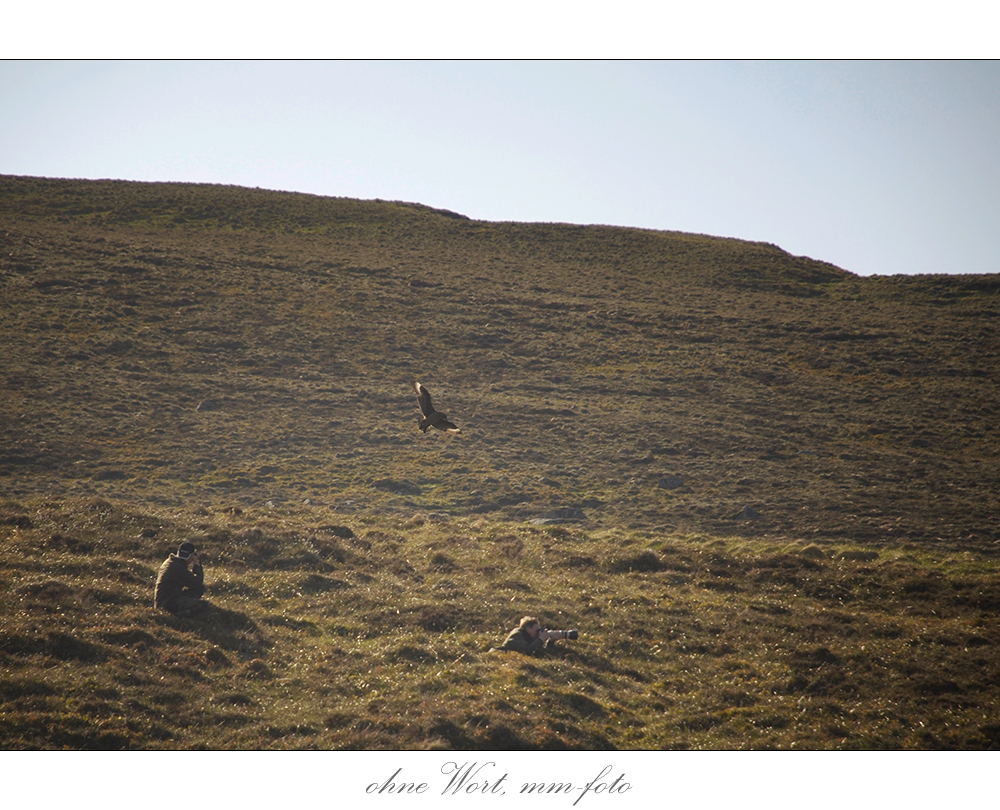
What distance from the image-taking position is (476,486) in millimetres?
34812

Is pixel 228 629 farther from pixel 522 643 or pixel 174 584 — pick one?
pixel 522 643

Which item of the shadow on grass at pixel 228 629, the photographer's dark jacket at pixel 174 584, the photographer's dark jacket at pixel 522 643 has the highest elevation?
the photographer's dark jacket at pixel 174 584

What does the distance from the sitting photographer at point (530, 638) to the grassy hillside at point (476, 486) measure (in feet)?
1.63

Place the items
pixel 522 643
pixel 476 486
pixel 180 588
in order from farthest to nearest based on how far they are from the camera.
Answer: pixel 476 486 < pixel 180 588 < pixel 522 643

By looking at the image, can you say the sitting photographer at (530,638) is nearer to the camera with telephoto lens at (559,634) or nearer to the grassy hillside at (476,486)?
the camera with telephoto lens at (559,634)

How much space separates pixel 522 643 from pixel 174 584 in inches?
285

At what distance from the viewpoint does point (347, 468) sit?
3675cm

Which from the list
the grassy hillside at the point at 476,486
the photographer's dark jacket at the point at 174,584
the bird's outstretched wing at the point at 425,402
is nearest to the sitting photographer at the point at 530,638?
the grassy hillside at the point at 476,486

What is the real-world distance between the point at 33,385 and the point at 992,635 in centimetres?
4496

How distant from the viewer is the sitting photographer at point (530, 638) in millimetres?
15531

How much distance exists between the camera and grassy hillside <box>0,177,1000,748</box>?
43.5 feet

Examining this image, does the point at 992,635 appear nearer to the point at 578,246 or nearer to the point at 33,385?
the point at 33,385

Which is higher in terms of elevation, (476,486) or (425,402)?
(425,402)

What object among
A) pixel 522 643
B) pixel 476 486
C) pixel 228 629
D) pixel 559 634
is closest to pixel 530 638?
pixel 522 643
